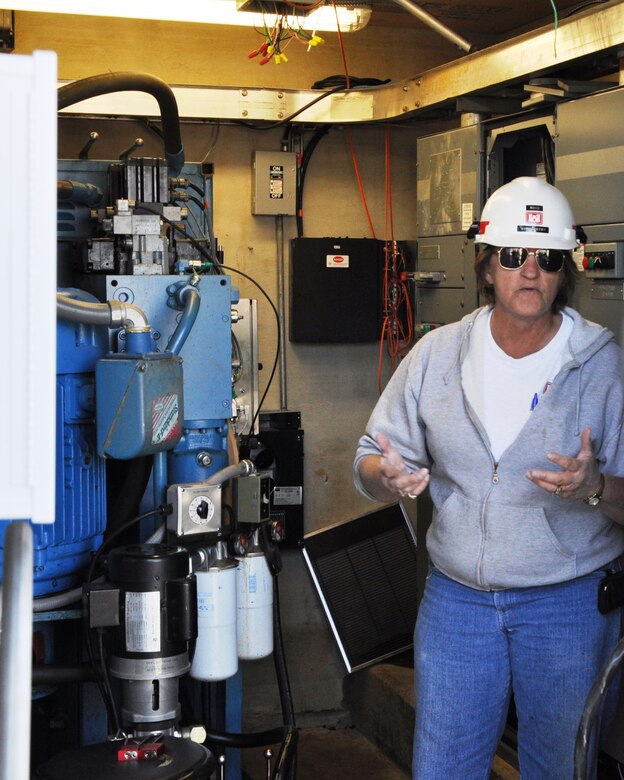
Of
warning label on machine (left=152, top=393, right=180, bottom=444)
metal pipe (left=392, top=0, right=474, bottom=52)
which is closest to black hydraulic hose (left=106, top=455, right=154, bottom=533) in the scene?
warning label on machine (left=152, top=393, right=180, bottom=444)

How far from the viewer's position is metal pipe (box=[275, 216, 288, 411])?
4328 millimetres

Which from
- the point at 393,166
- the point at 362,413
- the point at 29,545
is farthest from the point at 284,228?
the point at 29,545

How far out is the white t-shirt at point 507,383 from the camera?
2057mm

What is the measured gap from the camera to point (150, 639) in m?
2.30

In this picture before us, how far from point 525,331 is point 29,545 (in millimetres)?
1464

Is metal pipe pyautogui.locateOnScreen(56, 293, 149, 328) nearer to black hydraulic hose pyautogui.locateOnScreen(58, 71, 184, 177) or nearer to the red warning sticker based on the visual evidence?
black hydraulic hose pyautogui.locateOnScreen(58, 71, 184, 177)

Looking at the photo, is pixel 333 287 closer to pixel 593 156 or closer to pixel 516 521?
pixel 593 156

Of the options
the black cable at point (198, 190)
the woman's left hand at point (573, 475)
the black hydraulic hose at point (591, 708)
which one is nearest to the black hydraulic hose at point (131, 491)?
the black cable at point (198, 190)

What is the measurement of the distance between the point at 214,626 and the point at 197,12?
1905 mm

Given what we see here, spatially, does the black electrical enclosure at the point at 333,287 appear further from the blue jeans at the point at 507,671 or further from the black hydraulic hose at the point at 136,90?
the blue jeans at the point at 507,671

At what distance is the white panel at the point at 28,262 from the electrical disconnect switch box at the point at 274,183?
3564 mm

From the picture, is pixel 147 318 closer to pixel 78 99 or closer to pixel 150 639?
pixel 78 99

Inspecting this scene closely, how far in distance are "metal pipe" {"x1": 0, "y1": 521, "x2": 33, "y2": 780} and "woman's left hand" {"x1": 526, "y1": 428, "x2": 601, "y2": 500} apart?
45.1 inches

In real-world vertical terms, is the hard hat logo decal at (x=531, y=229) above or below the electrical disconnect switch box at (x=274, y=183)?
below
